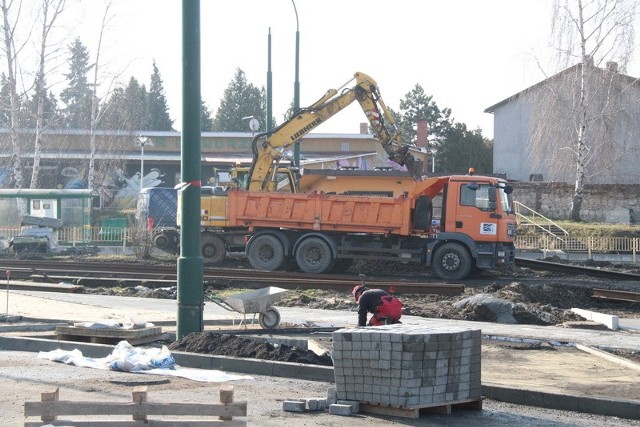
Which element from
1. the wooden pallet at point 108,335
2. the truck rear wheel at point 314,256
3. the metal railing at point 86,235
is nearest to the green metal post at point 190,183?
the wooden pallet at point 108,335

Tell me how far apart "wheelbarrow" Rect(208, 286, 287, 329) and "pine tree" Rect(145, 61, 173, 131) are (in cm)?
9784

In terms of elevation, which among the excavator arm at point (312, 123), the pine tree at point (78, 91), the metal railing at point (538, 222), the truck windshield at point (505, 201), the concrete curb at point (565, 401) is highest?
the pine tree at point (78, 91)

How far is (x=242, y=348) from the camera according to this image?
13.1 m

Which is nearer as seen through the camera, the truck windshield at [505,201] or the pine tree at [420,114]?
the truck windshield at [505,201]

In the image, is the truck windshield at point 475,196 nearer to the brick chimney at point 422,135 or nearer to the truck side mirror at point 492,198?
the truck side mirror at point 492,198

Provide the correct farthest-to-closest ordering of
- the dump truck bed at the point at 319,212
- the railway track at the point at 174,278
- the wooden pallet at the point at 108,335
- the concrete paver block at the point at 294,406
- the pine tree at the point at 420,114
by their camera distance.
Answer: the pine tree at the point at 420,114 < the dump truck bed at the point at 319,212 < the railway track at the point at 174,278 < the wooden pallet at the point at 108,335 < the concrete paver block at the point at 294,406

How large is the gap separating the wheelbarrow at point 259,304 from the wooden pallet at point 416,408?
5930 mm

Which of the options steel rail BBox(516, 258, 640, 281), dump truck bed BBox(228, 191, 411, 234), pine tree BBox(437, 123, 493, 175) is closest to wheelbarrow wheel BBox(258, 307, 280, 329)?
dump truck bed BBox(228, 191, 411, 234)

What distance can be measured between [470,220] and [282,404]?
18393 millimetres

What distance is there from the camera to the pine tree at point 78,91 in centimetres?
5247

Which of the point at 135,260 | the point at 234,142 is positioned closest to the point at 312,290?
the point at 135,260

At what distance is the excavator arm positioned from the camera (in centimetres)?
3203

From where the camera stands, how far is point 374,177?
4078 centimetres

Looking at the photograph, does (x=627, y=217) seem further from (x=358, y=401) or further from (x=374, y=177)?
(x=358, y=401)
